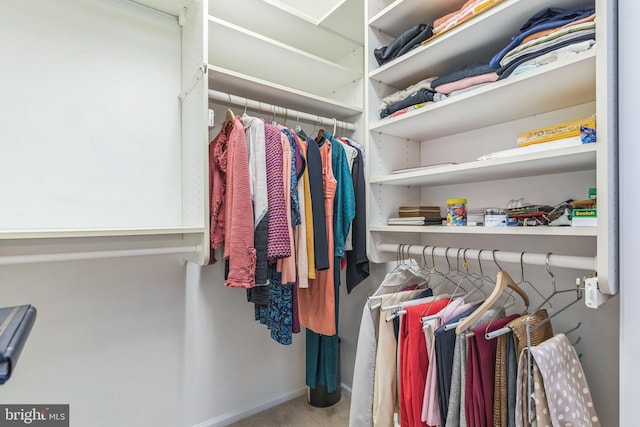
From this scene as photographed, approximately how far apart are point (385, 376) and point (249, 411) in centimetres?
107

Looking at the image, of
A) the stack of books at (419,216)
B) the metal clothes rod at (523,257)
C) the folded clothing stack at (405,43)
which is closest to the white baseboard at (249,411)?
the metal clothes rod at (523,257)

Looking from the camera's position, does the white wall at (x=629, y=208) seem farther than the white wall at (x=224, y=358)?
No

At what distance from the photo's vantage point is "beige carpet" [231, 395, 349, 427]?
1817 mm

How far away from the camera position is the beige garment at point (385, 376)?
123cm

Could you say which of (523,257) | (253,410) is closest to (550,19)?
(523,257)

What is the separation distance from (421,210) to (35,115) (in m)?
1.69

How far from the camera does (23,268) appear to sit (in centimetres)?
131

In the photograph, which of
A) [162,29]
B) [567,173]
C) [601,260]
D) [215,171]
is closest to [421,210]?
[567,173]

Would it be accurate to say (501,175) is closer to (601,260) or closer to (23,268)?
(601,260)

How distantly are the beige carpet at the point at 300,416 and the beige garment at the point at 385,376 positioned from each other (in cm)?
71

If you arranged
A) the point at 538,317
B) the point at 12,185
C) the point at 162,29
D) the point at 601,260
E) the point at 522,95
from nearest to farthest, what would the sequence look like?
1. the point at 601,260
2. the point at 538,317
3. the point at 522,95
4. the point at 12,185
5. the point at 162,29

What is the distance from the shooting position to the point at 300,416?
6.18ft

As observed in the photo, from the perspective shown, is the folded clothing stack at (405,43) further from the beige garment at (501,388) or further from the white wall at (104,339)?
the white wall at (104,339)

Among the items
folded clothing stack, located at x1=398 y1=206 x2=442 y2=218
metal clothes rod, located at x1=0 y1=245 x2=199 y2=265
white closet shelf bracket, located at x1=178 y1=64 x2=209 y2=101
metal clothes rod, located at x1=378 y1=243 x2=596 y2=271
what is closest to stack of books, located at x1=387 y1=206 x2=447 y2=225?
folded clothing stack, located at x1=398 y1=206 x2=442 y2=218
